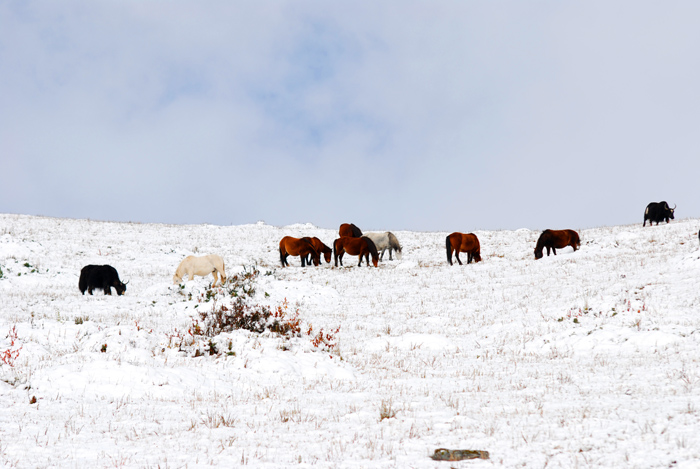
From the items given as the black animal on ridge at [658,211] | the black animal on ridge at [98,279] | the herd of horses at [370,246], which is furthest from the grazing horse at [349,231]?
the black animal on ridge at [658,211]

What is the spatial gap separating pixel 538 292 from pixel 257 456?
13.2 m

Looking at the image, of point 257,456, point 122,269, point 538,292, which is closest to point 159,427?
point 257,456

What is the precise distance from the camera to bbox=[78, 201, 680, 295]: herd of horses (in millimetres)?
18266

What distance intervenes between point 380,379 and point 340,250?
64.4 ft

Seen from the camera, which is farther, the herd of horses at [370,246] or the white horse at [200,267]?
the herd of horses at [370,246]

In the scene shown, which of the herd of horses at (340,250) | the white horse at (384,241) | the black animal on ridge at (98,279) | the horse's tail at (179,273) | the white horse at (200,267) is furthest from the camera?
the white horse at (384,241)

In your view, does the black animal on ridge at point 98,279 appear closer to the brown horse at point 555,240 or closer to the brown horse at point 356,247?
the brown horse at point 356,247

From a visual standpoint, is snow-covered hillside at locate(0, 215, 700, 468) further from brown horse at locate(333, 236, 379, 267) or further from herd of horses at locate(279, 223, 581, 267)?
brown horse at locate(333, 236, 379, 267)

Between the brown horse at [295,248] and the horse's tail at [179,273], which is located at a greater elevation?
the brown horse at [295,248]

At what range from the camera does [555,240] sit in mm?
26000

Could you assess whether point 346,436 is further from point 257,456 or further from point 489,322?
point 489,322

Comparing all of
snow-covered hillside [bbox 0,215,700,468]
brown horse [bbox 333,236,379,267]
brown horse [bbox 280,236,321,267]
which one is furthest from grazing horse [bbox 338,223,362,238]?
snow-covered hillside [bbox 0,215,700,468]

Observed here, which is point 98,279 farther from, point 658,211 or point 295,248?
point 658,211

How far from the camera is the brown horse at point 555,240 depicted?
25.4 metres
